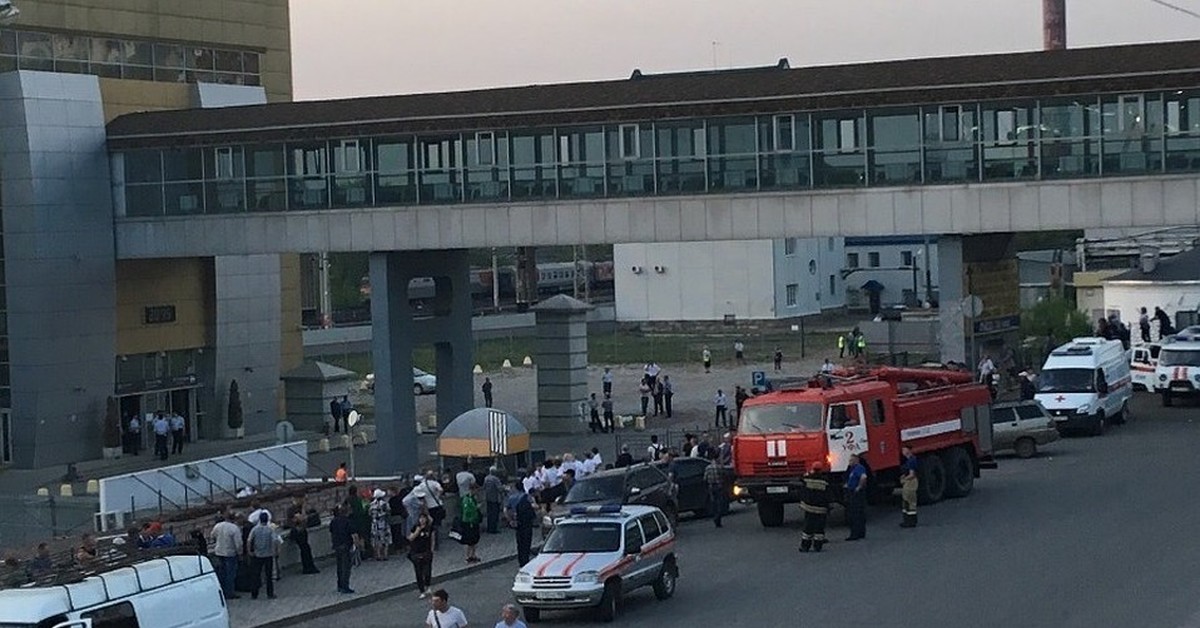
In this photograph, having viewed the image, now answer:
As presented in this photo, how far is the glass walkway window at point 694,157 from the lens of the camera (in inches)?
1529

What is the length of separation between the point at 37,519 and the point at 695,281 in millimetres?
69089

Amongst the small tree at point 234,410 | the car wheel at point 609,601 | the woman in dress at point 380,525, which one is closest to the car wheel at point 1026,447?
the woman in dress at point 380,525

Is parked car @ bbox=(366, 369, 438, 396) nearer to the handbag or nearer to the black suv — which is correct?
the black suv

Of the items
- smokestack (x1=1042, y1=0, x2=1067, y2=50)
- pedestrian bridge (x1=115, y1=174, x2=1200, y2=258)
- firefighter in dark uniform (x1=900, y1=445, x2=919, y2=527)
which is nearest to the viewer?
firefighter in dark uniform (x1=900, y1=445, x2=919, y2=527)

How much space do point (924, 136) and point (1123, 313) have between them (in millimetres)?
24621

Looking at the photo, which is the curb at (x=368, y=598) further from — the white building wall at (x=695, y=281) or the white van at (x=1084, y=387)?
the white building wall at (x=695, y=281)

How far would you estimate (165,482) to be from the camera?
114 feet

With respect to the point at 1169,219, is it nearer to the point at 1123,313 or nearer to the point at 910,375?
the point at 910,375

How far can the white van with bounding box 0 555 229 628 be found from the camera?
1823cm

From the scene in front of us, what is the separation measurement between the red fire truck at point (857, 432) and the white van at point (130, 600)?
11536 mm

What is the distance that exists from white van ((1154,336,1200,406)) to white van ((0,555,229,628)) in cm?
3182

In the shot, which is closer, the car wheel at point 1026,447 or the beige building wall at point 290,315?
the car wheel at point 1026,447

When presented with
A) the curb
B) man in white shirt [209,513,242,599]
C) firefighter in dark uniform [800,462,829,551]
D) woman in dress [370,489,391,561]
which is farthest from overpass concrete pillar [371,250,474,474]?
firefighter in dark uniform [800,462,829,551]

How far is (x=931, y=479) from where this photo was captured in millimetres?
32188
